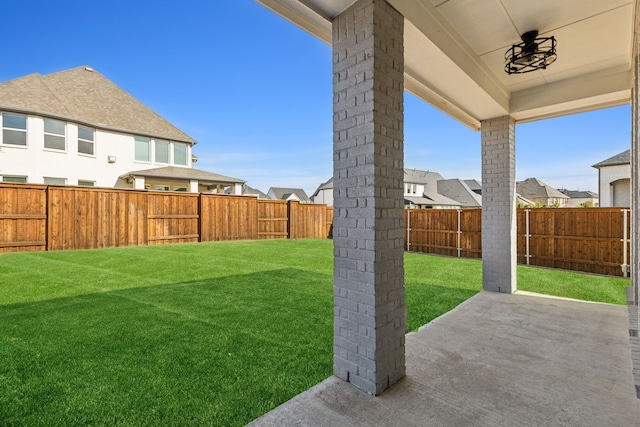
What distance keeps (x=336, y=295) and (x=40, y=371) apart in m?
2.47

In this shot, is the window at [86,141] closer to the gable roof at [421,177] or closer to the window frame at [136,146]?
the window frame at [136,146]

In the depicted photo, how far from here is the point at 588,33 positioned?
3.39m

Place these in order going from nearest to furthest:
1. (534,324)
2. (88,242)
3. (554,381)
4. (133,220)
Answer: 1. (554,381)
2. (534,324)
3. (88,242)
4. (133,220)

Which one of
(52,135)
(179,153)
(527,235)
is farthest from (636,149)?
(179,153)

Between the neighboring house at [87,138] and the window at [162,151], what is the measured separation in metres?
0.05

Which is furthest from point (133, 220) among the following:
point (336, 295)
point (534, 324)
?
point (534, 324)

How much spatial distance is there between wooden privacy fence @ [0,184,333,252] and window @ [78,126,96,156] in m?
4.90

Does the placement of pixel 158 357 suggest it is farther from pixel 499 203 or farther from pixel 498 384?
pixel 499 203

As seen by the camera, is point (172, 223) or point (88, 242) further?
point (172, 223)

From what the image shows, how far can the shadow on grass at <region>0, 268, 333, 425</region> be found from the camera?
208cm

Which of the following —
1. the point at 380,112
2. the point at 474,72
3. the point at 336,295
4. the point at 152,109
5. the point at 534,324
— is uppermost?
the point at 152,109

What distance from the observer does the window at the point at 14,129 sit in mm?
11554

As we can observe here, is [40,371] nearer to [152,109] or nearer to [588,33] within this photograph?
[588,33]

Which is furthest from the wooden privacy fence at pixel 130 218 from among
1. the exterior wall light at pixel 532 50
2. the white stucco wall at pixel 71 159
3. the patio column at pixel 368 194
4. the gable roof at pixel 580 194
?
the gable roof at pixel 580 194
